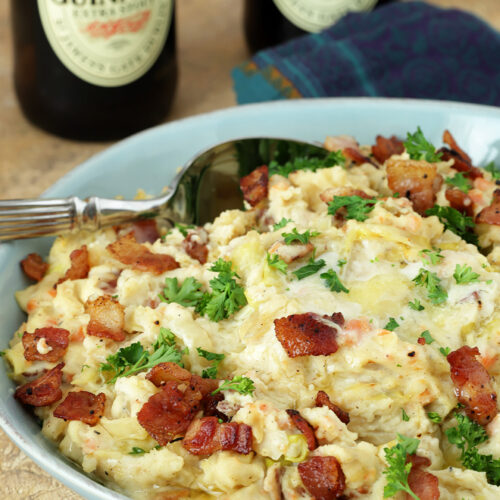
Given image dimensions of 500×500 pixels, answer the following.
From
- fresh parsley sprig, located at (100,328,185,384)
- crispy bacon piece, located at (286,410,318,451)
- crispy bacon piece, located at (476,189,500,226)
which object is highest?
crispy bacon piece, located at (476,189,500,226)

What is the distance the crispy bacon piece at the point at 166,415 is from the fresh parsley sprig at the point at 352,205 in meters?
0.99

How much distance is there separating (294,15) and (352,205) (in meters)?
2.60

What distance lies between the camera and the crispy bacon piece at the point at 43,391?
2717 mm

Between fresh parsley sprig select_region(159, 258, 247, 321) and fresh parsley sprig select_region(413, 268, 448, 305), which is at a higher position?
fresh parsley sprig select_region(413, 268, 448, 305)

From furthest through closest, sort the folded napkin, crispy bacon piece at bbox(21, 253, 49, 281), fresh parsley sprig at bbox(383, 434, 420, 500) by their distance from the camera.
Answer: the folded napkin < crispy bacon piece at bbox(21, 253, 49, 281) < fresh parsley sprig at bbox(383, 434, 420, 500)

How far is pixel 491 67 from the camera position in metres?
4.79

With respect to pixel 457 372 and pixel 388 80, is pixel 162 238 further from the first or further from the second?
pixel 388 80

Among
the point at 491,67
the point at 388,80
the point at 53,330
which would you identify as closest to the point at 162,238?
the point at 53,330

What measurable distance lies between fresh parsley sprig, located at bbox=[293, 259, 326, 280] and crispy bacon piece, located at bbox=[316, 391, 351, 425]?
0.47 m

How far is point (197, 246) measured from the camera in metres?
3.19

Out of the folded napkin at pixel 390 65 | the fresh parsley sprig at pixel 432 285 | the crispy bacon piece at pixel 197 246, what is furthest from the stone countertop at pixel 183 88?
the fresh parsley sprig at pixel 432 285

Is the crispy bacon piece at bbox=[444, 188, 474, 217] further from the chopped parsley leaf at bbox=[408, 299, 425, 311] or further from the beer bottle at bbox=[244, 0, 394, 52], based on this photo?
the beer bottle at bbox=[244, 0, 394, 52]

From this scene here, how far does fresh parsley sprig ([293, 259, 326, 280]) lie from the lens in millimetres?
2848

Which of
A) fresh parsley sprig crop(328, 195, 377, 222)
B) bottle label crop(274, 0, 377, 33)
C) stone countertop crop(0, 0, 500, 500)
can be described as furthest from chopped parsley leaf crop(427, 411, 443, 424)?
bottle label crop(274, 0, 377, 33)
